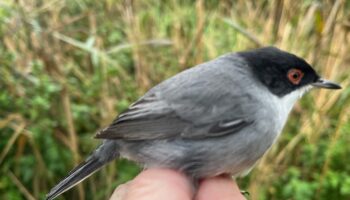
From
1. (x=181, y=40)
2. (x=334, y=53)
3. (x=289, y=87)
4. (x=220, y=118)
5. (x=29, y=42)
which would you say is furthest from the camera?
(x=181, y=40)

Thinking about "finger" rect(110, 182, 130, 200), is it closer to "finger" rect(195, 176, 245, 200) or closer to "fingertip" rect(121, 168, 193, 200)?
"fingertip" rect(121, 168, 193, 200)

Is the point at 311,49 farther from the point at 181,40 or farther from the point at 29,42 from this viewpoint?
the point at 29,42

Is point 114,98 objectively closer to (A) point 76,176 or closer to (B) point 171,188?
(A) point 76,176

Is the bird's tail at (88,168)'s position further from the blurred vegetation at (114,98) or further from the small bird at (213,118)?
the blurred vegetation at (114,98)

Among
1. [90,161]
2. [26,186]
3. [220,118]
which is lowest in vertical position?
[26,186]

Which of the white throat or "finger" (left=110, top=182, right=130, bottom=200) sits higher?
the white throat

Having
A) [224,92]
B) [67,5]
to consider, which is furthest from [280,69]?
[67,5]

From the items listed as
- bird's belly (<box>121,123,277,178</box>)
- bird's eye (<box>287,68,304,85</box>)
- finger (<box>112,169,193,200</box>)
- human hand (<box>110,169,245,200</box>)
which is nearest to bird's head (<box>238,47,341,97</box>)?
bird's eye (<box>287,68,304,85</box>)

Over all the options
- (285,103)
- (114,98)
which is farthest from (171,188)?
(114,98)
